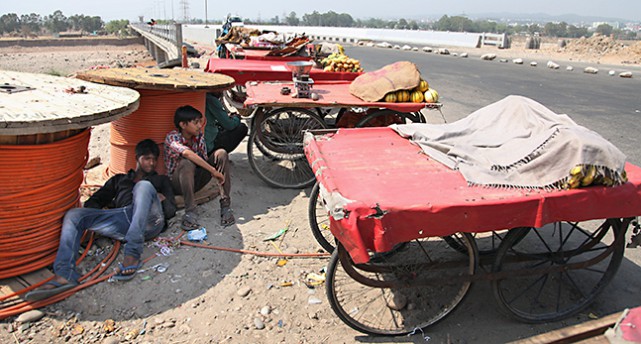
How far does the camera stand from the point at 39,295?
3184 millimetres

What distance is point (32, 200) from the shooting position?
3363 mm

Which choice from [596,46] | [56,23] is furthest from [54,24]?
[596,46]

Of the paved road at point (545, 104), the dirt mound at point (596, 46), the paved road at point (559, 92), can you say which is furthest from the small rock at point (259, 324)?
the dirt mound at point (596, 46)

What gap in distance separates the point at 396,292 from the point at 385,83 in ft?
8.95

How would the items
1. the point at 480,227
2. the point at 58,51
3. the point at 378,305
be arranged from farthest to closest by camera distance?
the point at 58,51
the point at 378,305
the point at 480,227

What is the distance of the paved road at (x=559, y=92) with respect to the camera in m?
8.78

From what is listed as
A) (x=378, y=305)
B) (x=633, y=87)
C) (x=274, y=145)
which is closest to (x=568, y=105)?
(x=633, y=87)

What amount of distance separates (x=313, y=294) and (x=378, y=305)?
0.50 meters

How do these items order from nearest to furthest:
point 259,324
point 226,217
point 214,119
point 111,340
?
point 111,340 → point 259,324 → point 226,217 → point 214,119

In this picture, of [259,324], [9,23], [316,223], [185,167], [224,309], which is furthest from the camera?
[9,23]

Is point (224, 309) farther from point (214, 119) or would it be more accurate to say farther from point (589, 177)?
point (214, 119)

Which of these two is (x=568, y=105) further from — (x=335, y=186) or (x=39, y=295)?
(x=39, y=295)

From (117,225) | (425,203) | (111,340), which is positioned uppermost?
(425,203)

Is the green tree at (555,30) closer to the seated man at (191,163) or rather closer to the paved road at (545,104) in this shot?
the paved road at (545,104)
